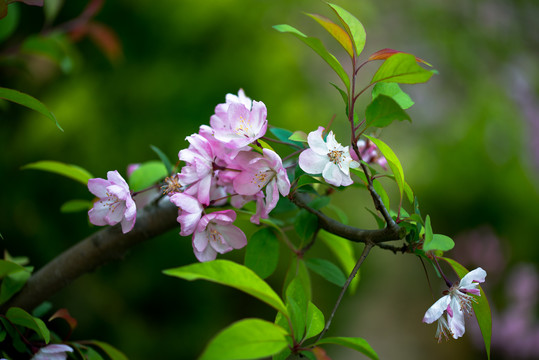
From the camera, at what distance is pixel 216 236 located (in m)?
0.42

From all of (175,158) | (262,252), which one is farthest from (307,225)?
(175,158)

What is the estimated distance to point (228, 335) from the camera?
0.30 m

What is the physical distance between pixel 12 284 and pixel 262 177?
0.31 m

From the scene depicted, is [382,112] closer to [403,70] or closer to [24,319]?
[403,70]

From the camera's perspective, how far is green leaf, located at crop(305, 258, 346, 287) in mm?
502

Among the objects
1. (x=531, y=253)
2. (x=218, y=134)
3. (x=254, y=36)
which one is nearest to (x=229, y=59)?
(x=254, y=36)

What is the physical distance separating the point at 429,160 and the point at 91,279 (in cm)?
174

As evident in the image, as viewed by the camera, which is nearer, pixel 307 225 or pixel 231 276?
pixel 231 276

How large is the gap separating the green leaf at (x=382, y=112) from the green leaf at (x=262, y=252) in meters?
0.16

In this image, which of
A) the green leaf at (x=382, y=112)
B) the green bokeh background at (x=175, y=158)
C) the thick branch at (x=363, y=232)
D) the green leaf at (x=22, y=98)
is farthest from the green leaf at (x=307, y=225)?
the green bokeh background at (x=175, y=158)

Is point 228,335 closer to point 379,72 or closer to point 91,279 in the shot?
point 379,72

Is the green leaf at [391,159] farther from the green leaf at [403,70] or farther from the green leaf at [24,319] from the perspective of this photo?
the green leaf at [24,319]

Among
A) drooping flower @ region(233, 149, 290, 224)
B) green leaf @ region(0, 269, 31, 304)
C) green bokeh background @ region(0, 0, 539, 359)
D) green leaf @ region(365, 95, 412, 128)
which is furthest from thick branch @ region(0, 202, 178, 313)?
green bokeh background @ region(0, 0, 539, 359)

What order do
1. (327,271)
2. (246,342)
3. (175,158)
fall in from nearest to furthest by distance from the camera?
(246,342), (327,271), (175,158)
